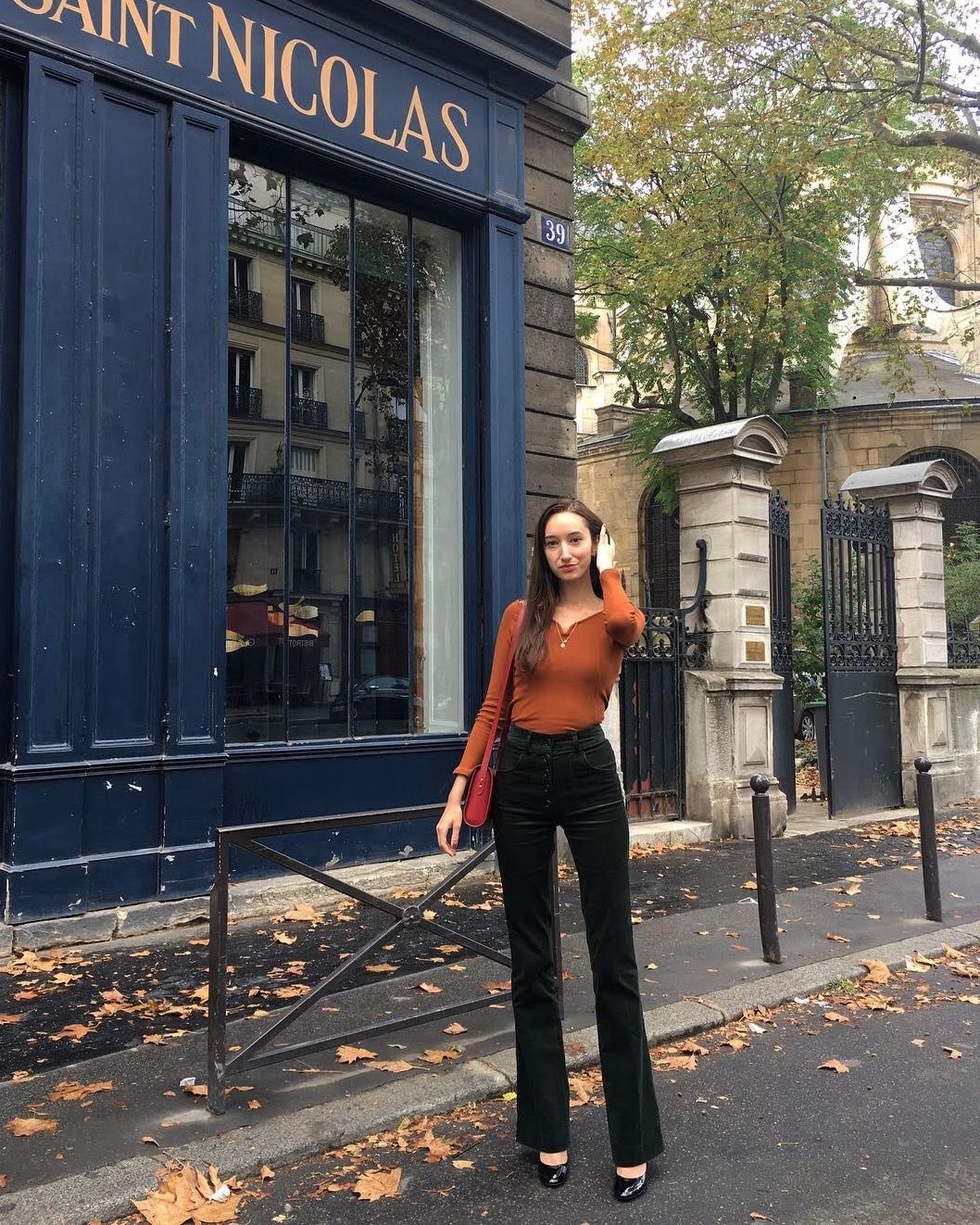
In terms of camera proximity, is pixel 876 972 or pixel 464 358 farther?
pixel 464 358

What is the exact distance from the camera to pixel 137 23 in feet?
20.0

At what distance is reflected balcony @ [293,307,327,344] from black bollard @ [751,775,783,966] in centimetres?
Result: 424

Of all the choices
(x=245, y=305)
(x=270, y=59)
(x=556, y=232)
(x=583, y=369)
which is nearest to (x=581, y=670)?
(x=245, y=305)

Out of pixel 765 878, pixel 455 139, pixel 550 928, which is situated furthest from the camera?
pixel 455 139

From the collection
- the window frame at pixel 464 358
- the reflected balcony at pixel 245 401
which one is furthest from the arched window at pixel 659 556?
the reflected balcony at pixel 245 401

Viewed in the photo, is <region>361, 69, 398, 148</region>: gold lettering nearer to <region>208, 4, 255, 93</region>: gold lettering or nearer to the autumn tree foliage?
<region>208, 4, 255, 93</region>: gold lettering

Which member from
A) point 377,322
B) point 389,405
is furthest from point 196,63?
point 389,405

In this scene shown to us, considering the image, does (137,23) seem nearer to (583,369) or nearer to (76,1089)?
(76,1089)

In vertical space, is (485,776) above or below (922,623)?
below

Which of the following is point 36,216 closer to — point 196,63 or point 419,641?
point 196,63

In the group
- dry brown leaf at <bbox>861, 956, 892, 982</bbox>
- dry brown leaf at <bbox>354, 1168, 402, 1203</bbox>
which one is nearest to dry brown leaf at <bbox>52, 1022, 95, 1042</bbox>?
dry brown leaf at <bbox>354, 1168, 402, 1203</bbox>

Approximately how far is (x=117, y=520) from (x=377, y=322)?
271 centimetres

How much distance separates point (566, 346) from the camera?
336 inches

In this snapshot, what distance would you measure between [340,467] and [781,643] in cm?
523
